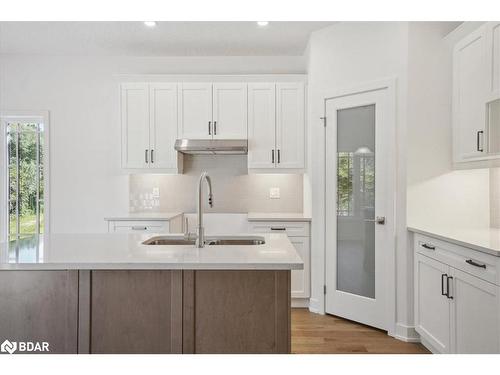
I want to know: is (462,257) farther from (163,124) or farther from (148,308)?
(163,124)

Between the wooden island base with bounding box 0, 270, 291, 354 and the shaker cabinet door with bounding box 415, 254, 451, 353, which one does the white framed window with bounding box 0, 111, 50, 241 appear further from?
the shaker cabinet door with bounding box 415, 254, 451, 353

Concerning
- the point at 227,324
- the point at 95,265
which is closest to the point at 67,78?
the point at 95,265

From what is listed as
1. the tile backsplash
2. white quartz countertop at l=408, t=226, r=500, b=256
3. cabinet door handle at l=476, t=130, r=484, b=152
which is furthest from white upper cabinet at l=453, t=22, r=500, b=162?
the tile backsplash

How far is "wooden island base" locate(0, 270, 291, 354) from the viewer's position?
1771 mm

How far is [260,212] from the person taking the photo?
4.41 metres

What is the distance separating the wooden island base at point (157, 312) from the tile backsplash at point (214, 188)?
2662 millimetres

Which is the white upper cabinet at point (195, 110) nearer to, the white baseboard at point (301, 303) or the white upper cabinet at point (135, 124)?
the white upper cabinet at point (135, 124)

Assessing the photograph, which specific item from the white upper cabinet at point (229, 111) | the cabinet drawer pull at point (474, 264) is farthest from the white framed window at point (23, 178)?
the cabinet drawer pull at point (474, 264)

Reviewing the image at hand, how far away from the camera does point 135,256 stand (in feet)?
5.92

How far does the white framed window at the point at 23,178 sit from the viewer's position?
4.43m

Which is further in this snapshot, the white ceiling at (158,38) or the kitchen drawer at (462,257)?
the white ceiling at (158,38)

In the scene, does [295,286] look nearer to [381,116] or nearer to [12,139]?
[381,116]

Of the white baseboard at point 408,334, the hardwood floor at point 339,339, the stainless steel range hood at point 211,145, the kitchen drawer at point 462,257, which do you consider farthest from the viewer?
the stainless steel range hood at point 211,145

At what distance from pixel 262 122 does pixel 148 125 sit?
1.26 metres
